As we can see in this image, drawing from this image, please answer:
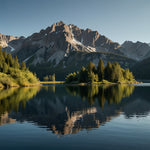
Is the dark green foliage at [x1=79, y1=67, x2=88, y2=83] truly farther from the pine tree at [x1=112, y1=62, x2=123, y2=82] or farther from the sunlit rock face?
the sunlit rock face

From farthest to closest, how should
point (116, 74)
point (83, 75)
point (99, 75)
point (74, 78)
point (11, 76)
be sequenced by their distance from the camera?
point (74, 78), point (99, 75), point (116, 74), point (83, 75), point (11, 76)

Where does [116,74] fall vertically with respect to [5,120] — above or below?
above

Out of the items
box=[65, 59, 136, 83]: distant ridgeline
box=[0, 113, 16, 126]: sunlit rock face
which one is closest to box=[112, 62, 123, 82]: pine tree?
box=[65, 59, 136, 83]: distant ridgeline

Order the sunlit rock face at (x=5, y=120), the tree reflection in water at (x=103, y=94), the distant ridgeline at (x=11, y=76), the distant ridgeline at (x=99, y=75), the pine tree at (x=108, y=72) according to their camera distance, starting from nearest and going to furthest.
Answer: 1. the sunlit rock face at (x=5, y=120)
2. the tree reflection in water at (x=103, y=94)
3. the distant ridgeline at (x=11, y=76)
4. the distant ridgeline at (x=99, y=75)
5. the pine tree at (x=108, y=72)

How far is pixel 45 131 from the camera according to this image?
61.7ft

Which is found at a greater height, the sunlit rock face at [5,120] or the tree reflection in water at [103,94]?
the tree reflection in water at [103,94]

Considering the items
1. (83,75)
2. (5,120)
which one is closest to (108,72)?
(83,75)

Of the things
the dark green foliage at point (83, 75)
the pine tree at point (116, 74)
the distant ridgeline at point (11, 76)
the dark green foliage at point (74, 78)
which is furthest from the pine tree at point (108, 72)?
the distant ridgeline at point (11, 76)

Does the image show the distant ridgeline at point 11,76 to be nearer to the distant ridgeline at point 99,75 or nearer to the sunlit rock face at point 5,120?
the distant ridgeline at point 99,75

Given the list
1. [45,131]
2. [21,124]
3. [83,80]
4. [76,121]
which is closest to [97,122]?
[76,121]

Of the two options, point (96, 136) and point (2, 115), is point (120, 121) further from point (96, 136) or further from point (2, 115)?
point (2, 115)

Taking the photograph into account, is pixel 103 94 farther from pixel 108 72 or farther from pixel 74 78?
pixel 74 78

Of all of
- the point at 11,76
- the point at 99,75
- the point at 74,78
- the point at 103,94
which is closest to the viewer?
the point at 103,94

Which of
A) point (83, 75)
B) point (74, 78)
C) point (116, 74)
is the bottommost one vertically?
point (74, 78)
